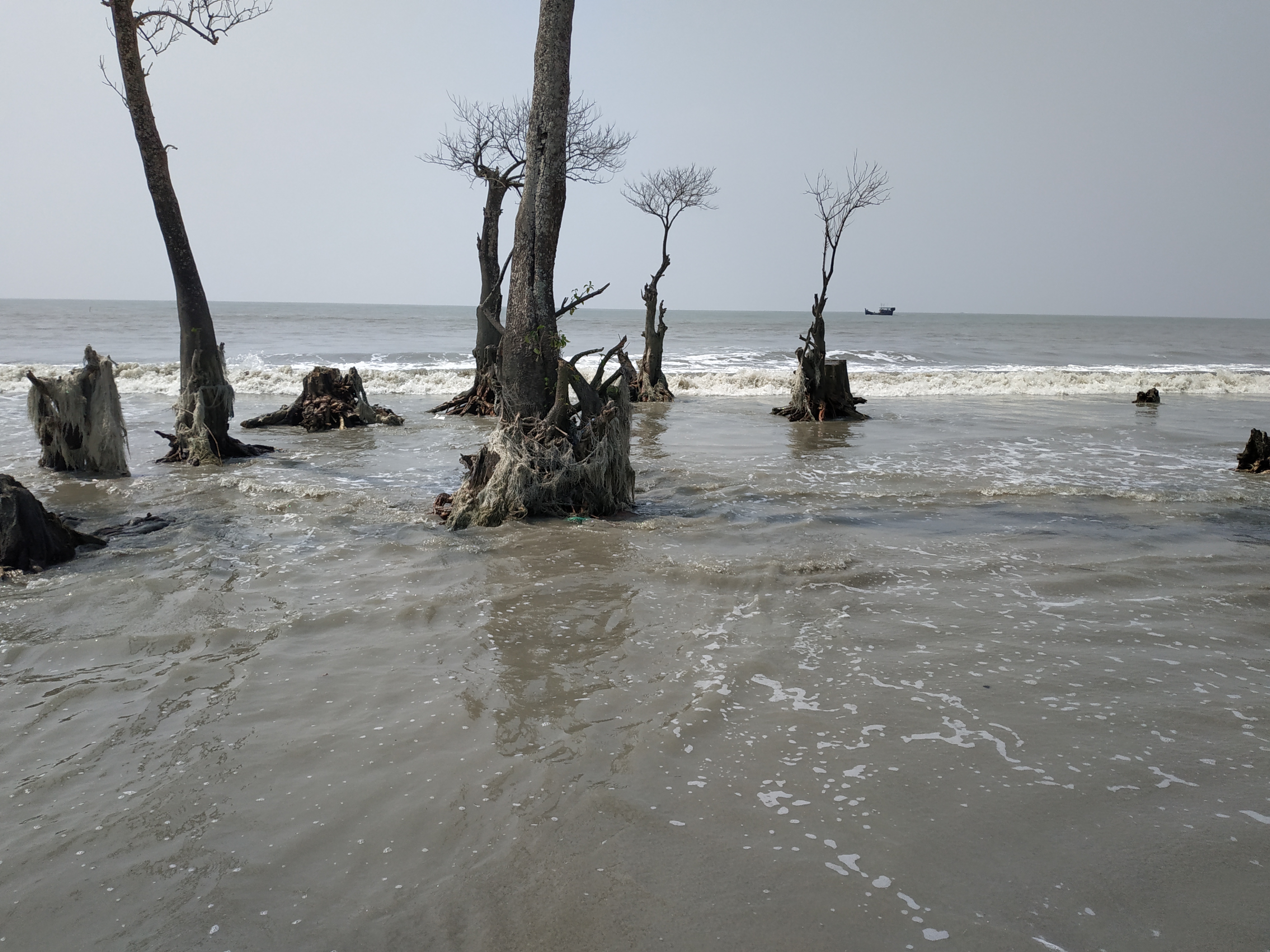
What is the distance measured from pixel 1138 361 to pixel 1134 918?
42.5 m

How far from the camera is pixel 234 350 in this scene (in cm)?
3669

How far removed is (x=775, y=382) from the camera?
24.2m

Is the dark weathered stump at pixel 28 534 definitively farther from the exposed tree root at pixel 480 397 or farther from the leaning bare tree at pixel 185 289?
the exposed tree root at pixel 480 397

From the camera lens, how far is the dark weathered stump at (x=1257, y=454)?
401 inches

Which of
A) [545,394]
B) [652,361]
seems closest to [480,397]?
[652,361]

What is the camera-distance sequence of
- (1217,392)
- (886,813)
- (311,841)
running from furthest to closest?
(1217,392)
(886,813)
(311,841)

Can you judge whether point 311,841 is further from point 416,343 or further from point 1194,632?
point 416,343

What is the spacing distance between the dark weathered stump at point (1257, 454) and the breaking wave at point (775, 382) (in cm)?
1159

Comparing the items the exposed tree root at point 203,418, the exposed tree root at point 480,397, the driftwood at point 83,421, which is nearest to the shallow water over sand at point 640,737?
the driftwood at point 83,421

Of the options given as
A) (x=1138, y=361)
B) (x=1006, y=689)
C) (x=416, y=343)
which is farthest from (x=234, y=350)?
(x=1138, y=361)

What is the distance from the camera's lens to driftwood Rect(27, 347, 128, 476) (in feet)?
30.7

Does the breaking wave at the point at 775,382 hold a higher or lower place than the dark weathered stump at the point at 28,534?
higher

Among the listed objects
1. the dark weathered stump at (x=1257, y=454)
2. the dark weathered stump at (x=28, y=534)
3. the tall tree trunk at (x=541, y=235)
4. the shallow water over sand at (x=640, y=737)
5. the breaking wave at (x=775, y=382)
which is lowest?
the shallow water over sand at (x=640, y=737)

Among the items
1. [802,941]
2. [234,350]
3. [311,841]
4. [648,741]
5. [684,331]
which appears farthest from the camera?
[684,331]
